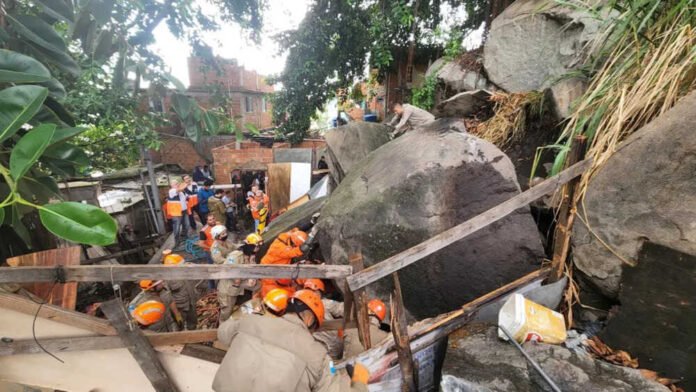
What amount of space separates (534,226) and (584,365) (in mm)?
1504

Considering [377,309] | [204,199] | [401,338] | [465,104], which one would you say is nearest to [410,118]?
[465,104]

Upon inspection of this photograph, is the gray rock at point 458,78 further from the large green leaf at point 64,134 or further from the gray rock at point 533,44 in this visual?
the large green leaf at point 64,134

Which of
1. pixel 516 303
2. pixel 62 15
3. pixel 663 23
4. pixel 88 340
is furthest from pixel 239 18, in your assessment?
pixel 663 23

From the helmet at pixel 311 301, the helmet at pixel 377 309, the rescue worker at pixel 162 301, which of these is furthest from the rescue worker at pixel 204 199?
the helmet at pixel 311 301

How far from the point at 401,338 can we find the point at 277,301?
113cm

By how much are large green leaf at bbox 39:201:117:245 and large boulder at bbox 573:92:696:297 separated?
10.9 ft

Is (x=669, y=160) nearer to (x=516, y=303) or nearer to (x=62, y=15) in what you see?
(x=516, y=303)

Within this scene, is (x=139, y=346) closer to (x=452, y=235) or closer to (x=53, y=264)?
(x=53, y=264)

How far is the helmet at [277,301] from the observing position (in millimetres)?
2777

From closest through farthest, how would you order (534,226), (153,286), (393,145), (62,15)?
(62,15)
(534,226)
(153,286)
(393,145)

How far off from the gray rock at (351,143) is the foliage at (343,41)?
7.33ft

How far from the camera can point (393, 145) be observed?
186 inches

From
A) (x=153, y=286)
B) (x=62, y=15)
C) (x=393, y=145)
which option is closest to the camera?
(x=62, y=15)

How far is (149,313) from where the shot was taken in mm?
3486
